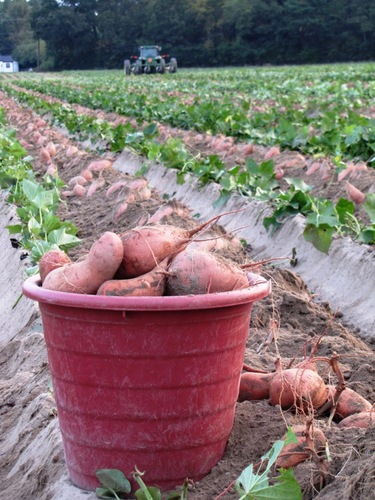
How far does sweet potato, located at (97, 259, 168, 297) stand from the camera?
2.60 metres

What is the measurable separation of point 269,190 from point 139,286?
16.7 ft

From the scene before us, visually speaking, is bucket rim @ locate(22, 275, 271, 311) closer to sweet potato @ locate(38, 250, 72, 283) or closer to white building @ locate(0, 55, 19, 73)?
sweet potato @ locate(38, 250, 72, 283)

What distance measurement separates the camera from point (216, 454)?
281cm

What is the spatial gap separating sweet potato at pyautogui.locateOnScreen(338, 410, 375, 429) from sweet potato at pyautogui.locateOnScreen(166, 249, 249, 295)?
60 centimetres

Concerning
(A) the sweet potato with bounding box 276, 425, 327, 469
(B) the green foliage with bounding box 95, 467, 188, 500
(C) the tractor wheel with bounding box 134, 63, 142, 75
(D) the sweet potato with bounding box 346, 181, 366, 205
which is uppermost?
(A) the sweet potato with bounding box 276, 425, 327, 469

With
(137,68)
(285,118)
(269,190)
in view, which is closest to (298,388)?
(269,190)

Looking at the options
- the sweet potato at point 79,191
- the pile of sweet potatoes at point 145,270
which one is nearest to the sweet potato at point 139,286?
the pile of sweet potatoes at point 145,270

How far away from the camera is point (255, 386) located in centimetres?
319

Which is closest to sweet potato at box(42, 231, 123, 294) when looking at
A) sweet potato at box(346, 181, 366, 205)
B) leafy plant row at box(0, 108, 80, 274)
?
leafy plant row at box(0, 108, 80, 274)

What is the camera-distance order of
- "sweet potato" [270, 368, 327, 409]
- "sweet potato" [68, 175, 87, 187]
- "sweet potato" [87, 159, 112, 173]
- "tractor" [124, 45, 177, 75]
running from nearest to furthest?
"sweet potato" [270, 368, 327, 409], "sweet potato" [68, 175, 87, 187], "sweet potato" [87, 159, 112, 173], "tractor" [124, 45, 177, 75]

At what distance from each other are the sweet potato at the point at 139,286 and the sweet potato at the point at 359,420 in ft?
2.53

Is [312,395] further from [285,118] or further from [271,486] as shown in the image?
[285,118]

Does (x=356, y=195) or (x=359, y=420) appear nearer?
(x=359, y=420)

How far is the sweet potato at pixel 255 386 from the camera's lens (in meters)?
3.18
